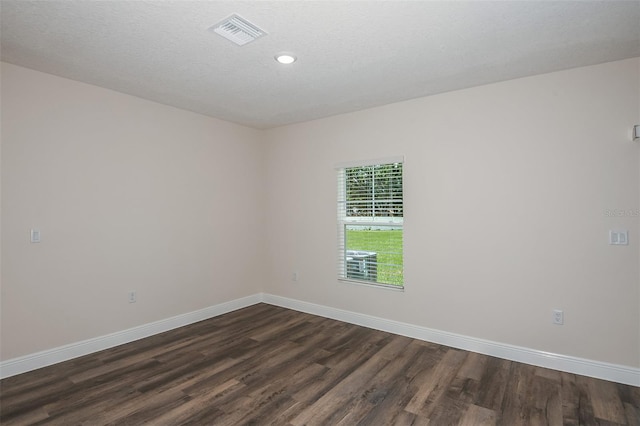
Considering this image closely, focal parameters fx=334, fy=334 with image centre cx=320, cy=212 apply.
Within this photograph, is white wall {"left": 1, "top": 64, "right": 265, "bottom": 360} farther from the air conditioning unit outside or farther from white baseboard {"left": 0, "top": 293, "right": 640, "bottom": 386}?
the air conditioning unit outside

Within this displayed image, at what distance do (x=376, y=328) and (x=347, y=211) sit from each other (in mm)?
1503

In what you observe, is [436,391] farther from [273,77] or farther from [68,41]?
[68,41]

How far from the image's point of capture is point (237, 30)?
90.5 inches

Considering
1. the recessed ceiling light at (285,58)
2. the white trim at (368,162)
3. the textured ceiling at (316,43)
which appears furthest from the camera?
the white trim at (368,162)

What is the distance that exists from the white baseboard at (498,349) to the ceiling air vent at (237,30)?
129 inches

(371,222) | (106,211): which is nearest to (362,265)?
(371,222)

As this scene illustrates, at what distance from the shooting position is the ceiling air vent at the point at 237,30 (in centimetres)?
219

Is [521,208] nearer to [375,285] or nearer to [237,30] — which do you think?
[375,285]

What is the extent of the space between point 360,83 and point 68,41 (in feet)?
7.88

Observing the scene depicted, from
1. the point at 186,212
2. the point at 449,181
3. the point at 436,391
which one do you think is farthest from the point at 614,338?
the point at 186,212

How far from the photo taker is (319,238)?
15.3ft

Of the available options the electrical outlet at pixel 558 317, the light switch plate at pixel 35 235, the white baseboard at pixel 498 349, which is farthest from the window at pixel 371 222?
the light switch plate at pixel 35 235

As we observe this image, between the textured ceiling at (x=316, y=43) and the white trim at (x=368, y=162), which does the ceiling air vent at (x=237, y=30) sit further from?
the white trim at (x=368, y=162)

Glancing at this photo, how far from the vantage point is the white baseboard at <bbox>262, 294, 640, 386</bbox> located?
278 centimetres
